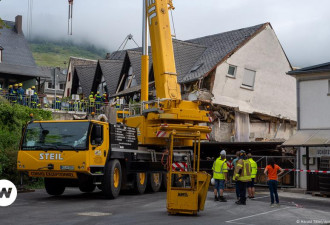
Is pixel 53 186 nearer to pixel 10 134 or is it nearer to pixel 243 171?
pixel 10 134

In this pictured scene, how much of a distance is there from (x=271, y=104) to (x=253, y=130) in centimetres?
276

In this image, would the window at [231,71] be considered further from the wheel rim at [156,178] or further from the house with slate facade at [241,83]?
the wheel rim at [156,178]

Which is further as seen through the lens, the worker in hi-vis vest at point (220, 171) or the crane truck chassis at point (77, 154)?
the worker in hi-vis vest at point (220, 171)

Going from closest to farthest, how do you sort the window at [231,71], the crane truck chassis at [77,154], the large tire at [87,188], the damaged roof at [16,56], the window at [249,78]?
the crane truck chassis at [77,154] → the large tire at [87,188] → the window at [231,71] → the window at [249,78] → the damaged roof at [16,56]

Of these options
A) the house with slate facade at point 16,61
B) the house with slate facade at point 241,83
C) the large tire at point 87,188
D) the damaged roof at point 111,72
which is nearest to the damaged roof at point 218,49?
the house with slate facade at point 241,83

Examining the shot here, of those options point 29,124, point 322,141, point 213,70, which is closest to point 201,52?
point 213,70

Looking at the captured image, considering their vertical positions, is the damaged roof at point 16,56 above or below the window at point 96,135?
above

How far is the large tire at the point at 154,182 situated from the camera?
21078 millimetres

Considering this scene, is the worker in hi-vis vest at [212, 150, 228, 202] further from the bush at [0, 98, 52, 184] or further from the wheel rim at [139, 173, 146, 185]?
the bush at [0, 98, 52, 184]

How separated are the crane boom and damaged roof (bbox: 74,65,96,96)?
27222mm

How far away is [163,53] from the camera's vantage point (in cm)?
2086

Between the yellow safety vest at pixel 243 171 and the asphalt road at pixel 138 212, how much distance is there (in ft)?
2.91

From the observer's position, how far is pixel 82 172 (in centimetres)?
1648

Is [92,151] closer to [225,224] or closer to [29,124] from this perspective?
[29,124]
